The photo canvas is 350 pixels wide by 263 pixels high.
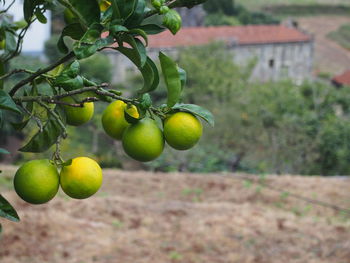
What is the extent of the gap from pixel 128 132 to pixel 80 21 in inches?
6.2

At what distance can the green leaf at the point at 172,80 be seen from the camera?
74 cm

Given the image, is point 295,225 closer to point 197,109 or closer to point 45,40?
point 197,109

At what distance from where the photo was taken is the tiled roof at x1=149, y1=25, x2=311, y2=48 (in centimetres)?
1848

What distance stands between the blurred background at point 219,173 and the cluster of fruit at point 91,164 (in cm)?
29

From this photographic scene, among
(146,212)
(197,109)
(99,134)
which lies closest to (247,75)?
(99,134)

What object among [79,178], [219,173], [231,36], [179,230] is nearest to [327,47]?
[231,36]

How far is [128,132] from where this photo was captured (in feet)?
2.43

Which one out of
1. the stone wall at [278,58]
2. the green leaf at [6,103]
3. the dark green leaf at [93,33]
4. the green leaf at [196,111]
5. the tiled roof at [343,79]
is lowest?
the green leaf at [6,103]

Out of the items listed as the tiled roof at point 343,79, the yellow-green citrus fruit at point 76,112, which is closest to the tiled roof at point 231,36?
the tiled roof at point 343,79

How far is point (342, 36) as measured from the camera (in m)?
29.9

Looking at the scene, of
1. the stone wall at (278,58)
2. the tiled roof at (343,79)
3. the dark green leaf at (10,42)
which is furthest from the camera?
the tiled roof at (343,79)

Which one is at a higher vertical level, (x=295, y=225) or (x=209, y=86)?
(x=209, y=86)

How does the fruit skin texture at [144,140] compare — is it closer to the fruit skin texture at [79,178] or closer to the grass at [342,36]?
the fruit skin texture at [79,178]

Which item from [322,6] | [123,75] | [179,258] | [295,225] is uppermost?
[322,6]
